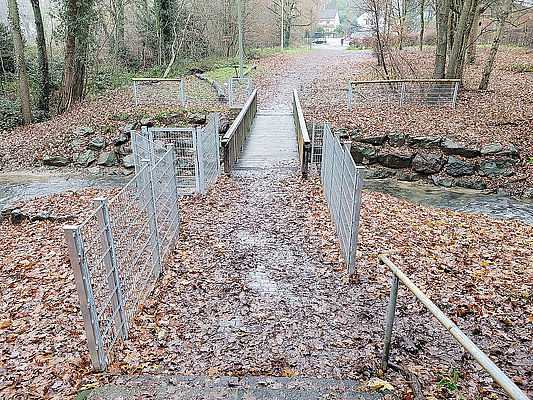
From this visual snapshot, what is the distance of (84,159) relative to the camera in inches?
625

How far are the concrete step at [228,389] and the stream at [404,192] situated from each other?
880 centimetres

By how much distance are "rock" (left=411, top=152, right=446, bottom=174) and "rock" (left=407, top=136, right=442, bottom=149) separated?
43cm

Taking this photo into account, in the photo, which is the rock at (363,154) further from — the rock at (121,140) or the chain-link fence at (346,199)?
the rock at (121,140)

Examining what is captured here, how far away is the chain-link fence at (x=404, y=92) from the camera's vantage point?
55.1 ft

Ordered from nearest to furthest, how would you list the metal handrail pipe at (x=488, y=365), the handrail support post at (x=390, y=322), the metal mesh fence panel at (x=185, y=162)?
the metal handrail pipe at (x=488, y=365) → the handrail support post at (x=390, y=322) → the metal mesh fence panel at (x=185, y=162)

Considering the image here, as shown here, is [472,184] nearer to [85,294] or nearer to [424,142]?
[424,142]

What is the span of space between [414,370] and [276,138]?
39.6 feet

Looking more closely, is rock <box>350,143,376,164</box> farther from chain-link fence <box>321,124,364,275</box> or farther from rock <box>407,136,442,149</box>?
chain-link fence <box>321,124,364,275</box>

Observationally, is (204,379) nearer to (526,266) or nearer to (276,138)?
(526,266)

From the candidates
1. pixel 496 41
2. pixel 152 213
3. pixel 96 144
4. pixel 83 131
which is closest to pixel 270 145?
pixel 96 144

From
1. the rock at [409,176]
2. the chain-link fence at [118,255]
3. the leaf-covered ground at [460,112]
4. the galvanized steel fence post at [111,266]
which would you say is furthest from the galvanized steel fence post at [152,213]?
the leaf-covered ground at [460,112]

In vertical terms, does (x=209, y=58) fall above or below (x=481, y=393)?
above

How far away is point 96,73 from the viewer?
21.4m

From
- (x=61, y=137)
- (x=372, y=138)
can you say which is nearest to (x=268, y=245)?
(x=372, y=138)
